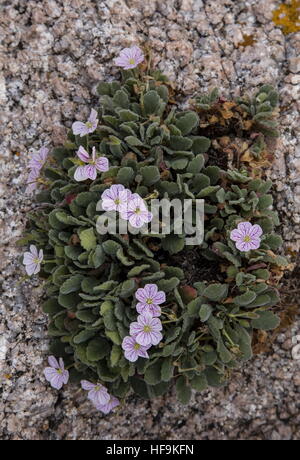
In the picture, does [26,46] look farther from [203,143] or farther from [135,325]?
[135,325]

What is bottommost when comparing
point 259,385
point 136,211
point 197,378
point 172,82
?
point 259,385

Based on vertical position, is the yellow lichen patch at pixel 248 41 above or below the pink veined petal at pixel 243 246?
above

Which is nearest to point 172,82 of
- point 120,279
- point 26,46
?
point 26,46

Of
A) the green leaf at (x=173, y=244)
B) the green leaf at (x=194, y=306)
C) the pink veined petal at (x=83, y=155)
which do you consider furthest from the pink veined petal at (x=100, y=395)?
the pink veined petal at (x=83, y=155)

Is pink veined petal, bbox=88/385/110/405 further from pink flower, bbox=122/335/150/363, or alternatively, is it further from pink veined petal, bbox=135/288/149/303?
pink veined petal, bbox=135/288/149/303

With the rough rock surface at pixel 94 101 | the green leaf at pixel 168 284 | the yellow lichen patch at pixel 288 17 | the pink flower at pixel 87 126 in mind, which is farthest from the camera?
the yellow lichen patch at pixel 288 17

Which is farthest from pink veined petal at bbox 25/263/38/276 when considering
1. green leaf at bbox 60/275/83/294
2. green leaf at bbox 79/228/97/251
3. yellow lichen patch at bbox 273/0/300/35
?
yellow lichen patch at bbox 273/0/300/35

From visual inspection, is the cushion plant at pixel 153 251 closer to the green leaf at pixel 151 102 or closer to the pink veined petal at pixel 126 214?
the green leaf at pixel 151 102

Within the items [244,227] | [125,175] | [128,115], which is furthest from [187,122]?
[244,227]
